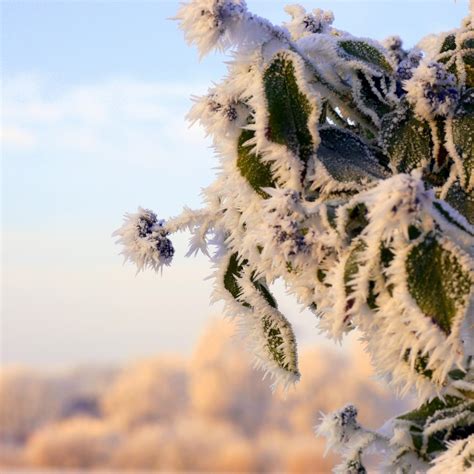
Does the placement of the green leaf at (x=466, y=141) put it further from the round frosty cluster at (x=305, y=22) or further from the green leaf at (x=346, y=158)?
the round frosty cluster at (x=305, y=22)

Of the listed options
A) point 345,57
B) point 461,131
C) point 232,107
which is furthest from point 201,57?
point 461,131

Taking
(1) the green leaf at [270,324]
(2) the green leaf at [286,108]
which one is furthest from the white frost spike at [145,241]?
(2) the green leaf at [286,108]

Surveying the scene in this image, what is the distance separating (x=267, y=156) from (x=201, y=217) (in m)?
0.26

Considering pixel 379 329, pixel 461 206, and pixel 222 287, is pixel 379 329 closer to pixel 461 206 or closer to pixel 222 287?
pixel 461 206

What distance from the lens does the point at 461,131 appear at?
3.42 ft

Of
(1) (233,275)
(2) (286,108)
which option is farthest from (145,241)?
(2) (286,108)

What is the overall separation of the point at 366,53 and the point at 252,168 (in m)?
0.26

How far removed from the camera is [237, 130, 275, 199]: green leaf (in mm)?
1040

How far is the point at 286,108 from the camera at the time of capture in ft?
3.27

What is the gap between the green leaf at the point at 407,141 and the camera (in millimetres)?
→ 1073

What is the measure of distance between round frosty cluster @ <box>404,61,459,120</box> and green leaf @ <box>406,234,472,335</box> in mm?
251

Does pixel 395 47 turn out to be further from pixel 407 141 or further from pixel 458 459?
pixel 458 459

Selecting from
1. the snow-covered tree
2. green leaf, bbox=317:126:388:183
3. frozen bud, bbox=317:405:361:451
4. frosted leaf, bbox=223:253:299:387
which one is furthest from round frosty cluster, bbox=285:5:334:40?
frozen bud, bbox=317:405:361:451

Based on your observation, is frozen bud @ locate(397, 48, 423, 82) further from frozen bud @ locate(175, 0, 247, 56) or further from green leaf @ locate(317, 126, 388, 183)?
frozen bud @ locate(175, 0, 247, 56)
